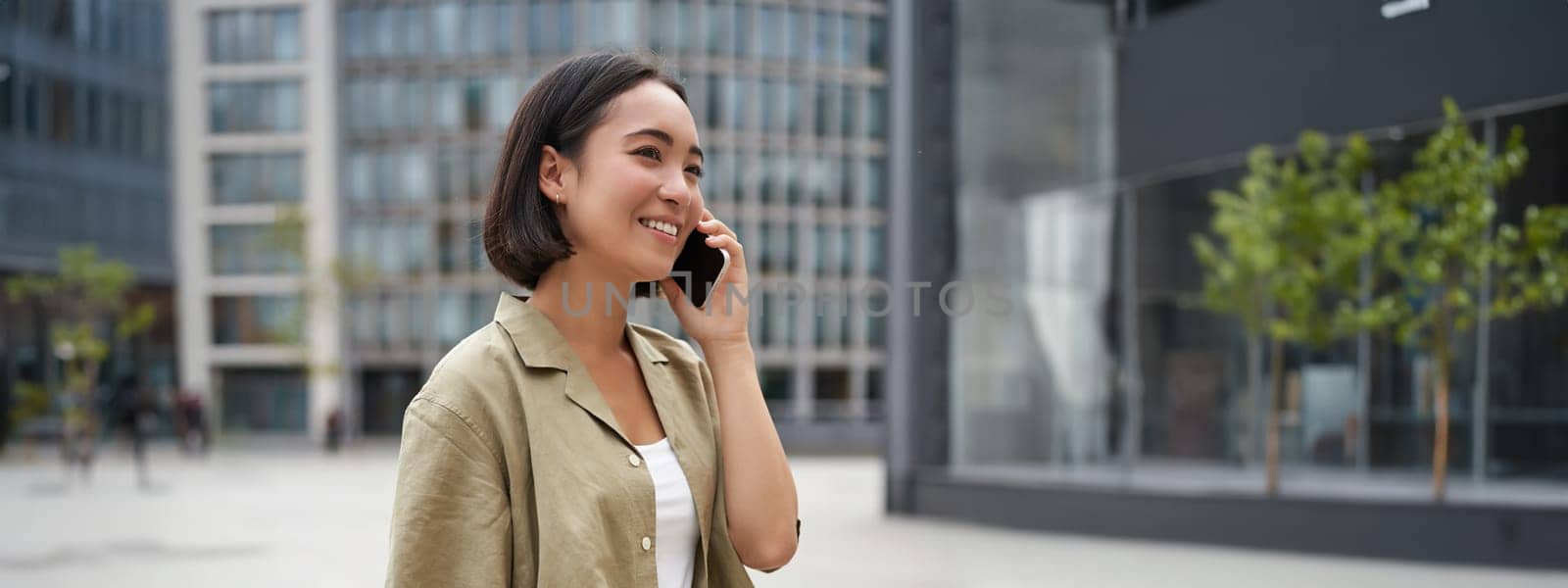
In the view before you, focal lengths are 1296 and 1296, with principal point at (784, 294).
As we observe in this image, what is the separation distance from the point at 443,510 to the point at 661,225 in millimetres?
533

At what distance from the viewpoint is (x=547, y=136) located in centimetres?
196

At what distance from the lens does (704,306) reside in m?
2.09

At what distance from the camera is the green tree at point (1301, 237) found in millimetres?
13727

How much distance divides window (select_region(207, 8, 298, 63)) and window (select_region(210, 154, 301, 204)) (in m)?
3.58

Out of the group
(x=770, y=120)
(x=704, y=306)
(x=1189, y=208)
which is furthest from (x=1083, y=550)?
(x=770, y=120)


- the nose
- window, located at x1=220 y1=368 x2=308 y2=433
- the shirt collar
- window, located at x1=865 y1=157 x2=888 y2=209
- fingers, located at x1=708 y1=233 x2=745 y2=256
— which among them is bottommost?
window, located at x1=220 y1=368 x2=308 y2=433

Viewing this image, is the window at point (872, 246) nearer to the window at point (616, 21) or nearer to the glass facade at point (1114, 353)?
the window at point (616, 21)

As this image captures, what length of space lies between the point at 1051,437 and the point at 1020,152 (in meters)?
3.65

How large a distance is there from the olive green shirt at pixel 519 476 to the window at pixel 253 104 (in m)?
48.8

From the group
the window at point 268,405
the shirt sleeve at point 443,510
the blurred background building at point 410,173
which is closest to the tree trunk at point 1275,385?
the shirt sleeve at point 443,510

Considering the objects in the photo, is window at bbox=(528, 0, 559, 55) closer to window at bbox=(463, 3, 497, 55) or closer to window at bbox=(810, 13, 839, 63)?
window at bbox=(463, 3, 497, 55)

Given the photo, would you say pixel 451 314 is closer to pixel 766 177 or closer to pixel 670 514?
pixel 766 177

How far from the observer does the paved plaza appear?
1109 cm

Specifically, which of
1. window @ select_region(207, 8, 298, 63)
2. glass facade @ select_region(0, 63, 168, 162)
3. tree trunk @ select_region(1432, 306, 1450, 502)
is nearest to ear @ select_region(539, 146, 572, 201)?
tree trunk @ select_region(1432, 306, 1450, 502)
